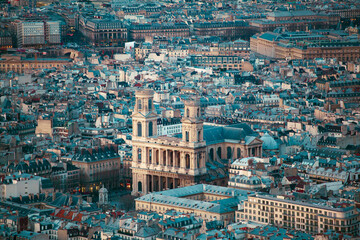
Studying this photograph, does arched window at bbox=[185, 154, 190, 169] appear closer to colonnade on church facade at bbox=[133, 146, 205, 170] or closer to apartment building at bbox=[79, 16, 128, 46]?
colonnade on church facade at bbox=[133, 146, 205, 170]

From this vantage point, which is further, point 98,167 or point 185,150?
point 98,167

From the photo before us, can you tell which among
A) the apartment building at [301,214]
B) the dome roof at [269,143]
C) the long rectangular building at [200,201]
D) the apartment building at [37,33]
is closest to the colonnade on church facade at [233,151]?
the dome roof at [269,143]

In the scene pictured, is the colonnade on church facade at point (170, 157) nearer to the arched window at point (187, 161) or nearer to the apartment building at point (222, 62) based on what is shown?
the arched window at point (187, 161)

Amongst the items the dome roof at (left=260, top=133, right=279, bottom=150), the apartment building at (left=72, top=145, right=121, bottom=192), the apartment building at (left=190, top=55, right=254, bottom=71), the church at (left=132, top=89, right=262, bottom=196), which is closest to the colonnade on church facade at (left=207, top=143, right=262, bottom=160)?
the church at (left=132, top=89, right=262, bottom=196)

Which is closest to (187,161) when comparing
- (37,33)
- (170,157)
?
(170,157)

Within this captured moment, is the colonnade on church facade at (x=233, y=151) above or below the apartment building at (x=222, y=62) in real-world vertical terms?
above

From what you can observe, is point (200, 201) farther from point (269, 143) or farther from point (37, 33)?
point (37, 33)
